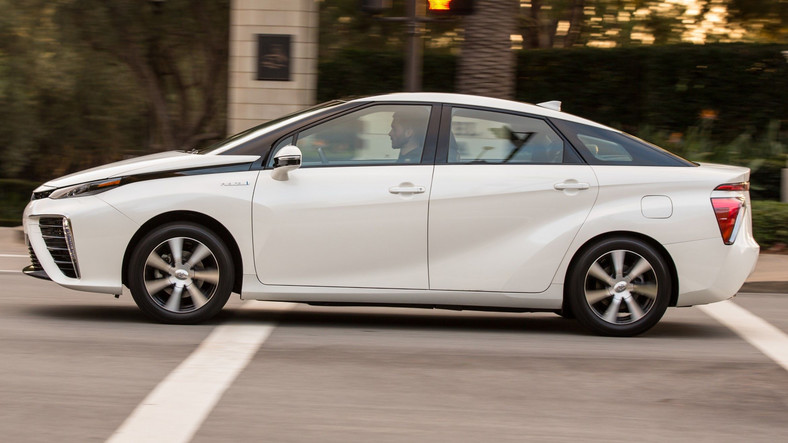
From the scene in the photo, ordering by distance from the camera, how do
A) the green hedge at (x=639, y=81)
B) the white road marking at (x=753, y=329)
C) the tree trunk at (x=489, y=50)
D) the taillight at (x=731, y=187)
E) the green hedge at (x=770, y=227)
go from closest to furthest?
the white road marking at (x=753, y=329) < the taillight at (x=731, y=187) < the green hedge at (x=770, y=227) < the tree trunk at (x=489, y=50) < the green hedge at (x=639, y=81)

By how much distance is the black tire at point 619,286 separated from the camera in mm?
7027

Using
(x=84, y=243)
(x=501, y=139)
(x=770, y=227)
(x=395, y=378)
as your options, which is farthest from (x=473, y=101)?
(x=770, y=227)

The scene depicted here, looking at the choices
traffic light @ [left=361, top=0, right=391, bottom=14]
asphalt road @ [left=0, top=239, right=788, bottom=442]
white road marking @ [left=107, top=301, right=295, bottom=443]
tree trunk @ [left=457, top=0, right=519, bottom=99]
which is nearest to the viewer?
white road marking @ [left=107, top=301, right=295, bottom=443]

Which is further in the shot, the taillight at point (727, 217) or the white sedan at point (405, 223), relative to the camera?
the taillight at point (727, 217)

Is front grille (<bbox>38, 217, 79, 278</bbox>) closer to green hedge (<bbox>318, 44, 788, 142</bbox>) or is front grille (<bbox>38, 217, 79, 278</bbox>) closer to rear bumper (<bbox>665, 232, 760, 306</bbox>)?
rear bumper (<bbox>665, 232, 760, 306</bbox>)

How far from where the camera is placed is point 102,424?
476cm

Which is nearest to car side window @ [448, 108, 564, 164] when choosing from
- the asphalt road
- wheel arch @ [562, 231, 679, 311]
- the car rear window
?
the car rear window

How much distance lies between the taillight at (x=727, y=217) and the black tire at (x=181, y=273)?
3.28 meters

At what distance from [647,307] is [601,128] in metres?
1.28

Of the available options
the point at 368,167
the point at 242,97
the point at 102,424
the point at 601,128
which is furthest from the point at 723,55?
the point at 102,424

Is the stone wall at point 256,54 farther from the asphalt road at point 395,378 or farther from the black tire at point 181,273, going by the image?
the black tire at point 181,273

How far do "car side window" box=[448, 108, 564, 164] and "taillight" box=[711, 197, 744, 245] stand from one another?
1094 mm

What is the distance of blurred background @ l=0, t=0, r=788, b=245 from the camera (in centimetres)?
1548

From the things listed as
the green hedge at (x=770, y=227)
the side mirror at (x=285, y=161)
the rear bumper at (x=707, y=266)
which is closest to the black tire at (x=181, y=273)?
the side mirror at (x=285, y=161)
